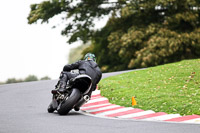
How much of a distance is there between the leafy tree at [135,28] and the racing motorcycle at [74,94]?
62.1 ft

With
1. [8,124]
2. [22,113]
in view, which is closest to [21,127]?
[8,124]

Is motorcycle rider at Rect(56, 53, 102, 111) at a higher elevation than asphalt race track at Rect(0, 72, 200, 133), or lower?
higher

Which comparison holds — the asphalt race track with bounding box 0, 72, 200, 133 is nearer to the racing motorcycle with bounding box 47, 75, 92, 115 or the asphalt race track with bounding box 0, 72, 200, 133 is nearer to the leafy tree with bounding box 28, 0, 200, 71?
the racing motorcycle with bounding box 47, 75, 92, 115

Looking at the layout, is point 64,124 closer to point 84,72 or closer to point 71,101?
point 71,101

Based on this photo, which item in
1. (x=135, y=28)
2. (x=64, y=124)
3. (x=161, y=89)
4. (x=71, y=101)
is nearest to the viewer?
(x=64, y=124)

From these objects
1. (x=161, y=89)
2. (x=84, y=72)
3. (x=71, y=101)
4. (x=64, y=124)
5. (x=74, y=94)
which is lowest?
(x=161, y=89)

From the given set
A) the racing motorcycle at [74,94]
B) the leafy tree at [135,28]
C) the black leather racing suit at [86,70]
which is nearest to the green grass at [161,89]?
the black leather racing suit at [86,70]

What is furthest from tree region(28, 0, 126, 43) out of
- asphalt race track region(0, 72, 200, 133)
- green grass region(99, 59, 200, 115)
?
asphalt race track region(0, 72, 200, 133)

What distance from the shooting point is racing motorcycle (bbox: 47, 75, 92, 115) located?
10641 millimetres

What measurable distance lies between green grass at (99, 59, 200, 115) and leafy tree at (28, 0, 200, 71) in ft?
27.7

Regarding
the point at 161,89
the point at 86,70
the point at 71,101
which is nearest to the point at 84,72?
the point at 86,70

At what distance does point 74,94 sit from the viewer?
10.7m

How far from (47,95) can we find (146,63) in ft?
47.7

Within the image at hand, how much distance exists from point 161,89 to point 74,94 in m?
5.44
